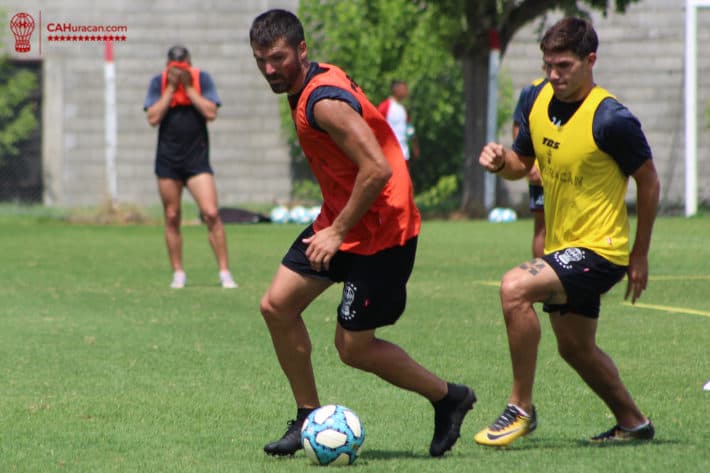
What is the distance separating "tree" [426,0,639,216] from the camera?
23.4 meters

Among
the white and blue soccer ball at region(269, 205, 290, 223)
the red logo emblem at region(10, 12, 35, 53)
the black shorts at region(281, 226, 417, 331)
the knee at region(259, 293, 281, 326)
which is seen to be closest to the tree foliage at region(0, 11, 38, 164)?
the red logo emblem at region(10, 12, 35, 53)

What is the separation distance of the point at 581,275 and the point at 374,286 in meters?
0.89

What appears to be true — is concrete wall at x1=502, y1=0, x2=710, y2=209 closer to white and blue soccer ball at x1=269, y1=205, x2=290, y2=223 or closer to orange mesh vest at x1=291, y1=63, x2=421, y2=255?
white and blue soccer ball at x1=269, y1=205, x2=290, y2=223

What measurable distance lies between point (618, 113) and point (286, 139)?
70.0 feet

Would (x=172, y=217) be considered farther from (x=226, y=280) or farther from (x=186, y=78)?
(x=186, y=78)

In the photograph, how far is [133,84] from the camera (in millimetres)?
26234

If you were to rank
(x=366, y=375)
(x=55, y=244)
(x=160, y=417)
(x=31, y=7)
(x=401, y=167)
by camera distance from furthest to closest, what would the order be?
(x=31, y=7) < (x=55, y=244) < (x=366, y=375) < (x=160, y=417) < (x=401, y=167)

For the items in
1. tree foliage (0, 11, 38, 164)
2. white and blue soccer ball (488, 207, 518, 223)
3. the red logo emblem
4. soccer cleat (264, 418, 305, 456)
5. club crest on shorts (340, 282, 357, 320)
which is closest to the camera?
club crest on shorts (340, 282, 357, 320)

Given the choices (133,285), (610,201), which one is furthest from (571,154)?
(133,285)

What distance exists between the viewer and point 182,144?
12297mm

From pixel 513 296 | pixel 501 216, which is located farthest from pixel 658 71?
pixel 513 296

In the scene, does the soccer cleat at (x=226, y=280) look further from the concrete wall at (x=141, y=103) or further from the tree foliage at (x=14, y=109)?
the concrete wall at (x=141, y=103)

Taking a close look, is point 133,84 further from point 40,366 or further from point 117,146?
point 40,366

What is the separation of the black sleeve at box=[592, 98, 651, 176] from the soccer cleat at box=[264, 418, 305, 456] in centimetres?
176
